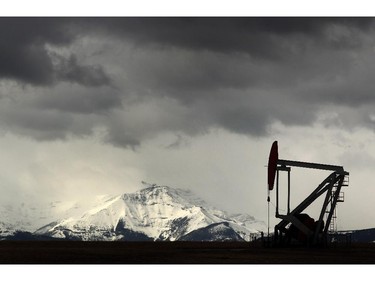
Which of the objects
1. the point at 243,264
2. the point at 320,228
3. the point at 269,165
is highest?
the point at 269,165

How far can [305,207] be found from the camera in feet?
281

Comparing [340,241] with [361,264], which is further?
[340,241]

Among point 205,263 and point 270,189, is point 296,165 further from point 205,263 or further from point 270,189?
point 205,263

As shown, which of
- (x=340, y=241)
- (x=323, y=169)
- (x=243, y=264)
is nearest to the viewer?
(x=243, y=264)

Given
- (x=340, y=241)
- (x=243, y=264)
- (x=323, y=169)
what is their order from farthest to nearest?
(x=340, y=241) → (x=323, y=169) → (x=243, y=264)

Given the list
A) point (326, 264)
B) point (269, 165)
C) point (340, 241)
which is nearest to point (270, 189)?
point (269, 165)

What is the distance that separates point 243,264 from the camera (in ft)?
173

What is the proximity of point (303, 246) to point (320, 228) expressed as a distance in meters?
2.55

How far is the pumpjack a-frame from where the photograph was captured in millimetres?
83250

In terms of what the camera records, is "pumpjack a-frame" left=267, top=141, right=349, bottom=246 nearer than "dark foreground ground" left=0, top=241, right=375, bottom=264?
No

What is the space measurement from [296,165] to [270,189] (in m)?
3.41

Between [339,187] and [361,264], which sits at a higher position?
[339,187]

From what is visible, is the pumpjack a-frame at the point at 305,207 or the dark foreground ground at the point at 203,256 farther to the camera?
the pumpjack a-frame at the point at 305,207

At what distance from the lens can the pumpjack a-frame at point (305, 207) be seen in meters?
83.2
